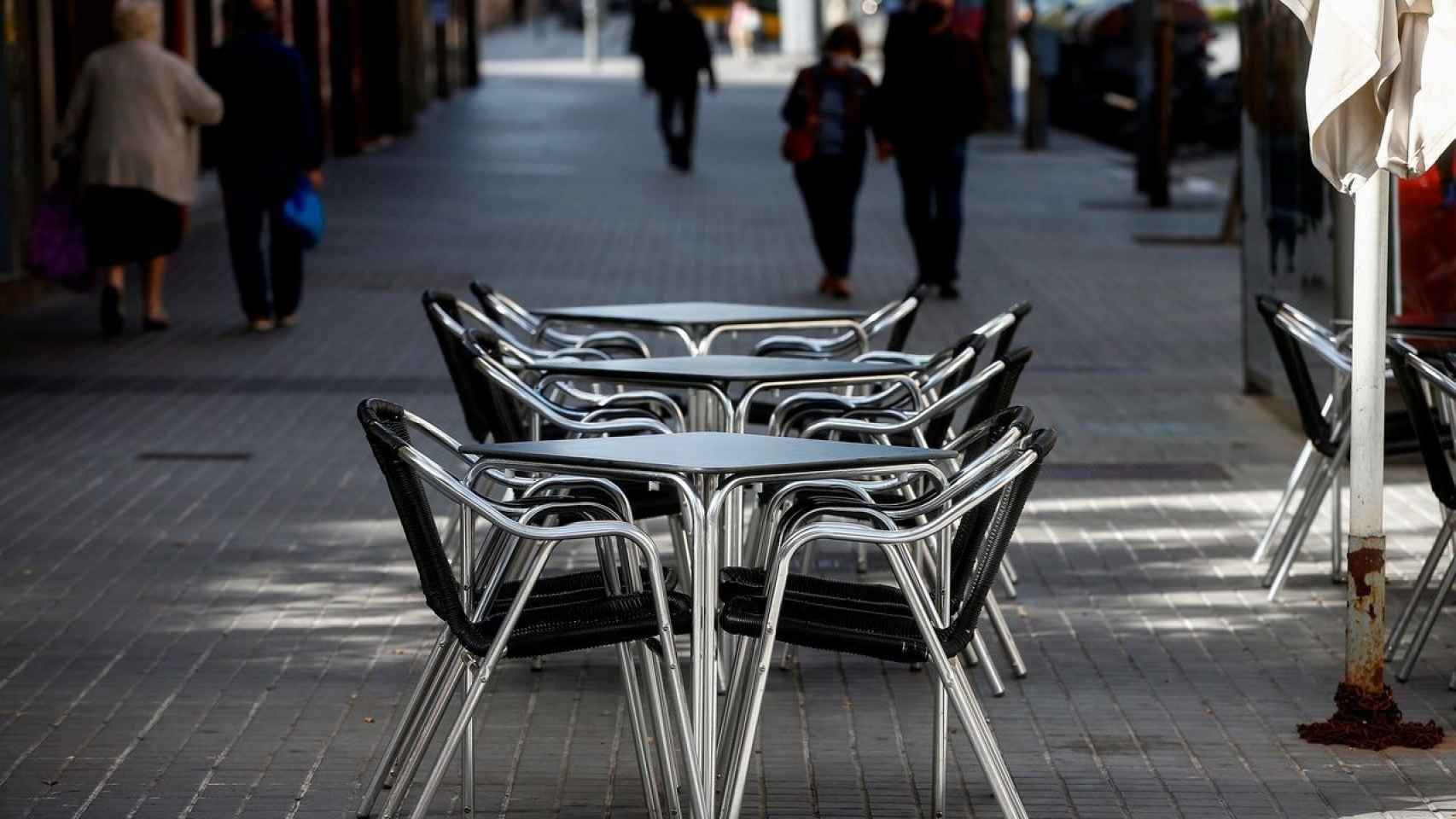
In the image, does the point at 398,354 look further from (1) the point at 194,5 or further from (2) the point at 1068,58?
(2) the point at 1068,58

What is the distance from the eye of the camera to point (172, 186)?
13383mm

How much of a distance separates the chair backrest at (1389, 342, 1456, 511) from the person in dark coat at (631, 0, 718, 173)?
62.9 ft

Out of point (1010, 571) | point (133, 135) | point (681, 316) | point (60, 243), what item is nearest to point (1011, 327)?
point (1010, 571)

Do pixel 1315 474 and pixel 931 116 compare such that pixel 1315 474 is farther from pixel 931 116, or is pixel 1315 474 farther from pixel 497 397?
pixel 931 116

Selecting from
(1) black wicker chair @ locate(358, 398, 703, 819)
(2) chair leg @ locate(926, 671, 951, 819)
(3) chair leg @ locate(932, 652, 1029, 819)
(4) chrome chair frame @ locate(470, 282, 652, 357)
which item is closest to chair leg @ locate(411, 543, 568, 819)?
(1) black wicker chair @ locate(358, 398, 703, 819)

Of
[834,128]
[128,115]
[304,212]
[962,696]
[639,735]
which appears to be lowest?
[639,735]

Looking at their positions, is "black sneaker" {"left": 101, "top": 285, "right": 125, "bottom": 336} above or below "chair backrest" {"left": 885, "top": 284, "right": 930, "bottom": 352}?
below

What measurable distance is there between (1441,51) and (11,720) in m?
3.81

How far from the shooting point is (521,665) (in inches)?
263

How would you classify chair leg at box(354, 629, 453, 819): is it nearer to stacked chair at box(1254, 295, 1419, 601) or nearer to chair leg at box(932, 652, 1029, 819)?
chair leg at box(932, 652, 1029, 819)

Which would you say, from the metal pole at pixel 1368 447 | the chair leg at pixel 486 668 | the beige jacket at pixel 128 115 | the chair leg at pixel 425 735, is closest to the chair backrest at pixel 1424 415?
the metal pole at pixel 1368 447

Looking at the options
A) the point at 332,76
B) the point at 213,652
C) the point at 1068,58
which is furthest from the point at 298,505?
the point at 1068,58

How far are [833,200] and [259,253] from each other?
3635 mm

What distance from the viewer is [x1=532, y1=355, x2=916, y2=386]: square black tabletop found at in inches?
263
